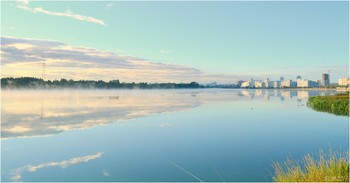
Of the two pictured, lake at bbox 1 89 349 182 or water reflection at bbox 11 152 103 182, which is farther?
lake at bbox 1 89 349 182

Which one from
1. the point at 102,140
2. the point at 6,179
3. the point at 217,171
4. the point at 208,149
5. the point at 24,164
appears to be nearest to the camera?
the point at 6,179

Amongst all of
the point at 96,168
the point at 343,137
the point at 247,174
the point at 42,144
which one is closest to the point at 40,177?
the point at 96,168

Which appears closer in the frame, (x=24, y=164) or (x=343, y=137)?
(x=24, y=164)

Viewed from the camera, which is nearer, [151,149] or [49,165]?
[49,165]

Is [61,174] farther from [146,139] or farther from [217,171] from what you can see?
[146,139]

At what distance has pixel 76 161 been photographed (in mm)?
18250

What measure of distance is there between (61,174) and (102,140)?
29.7 feet

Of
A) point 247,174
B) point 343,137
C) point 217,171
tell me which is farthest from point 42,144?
point 343,137

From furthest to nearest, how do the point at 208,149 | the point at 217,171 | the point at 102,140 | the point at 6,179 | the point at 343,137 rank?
the point at 343,137
the point at 102,140
the point at 208,149
the point at 217,171
the point at 6,179

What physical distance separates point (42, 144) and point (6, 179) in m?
7.95

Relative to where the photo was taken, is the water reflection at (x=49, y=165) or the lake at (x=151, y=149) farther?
the lake at (x=151, y=149)

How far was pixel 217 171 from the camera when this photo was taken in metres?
16.2

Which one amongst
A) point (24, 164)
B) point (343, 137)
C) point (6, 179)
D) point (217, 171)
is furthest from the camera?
point (343, 137)

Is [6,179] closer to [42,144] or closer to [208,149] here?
[42,144]
